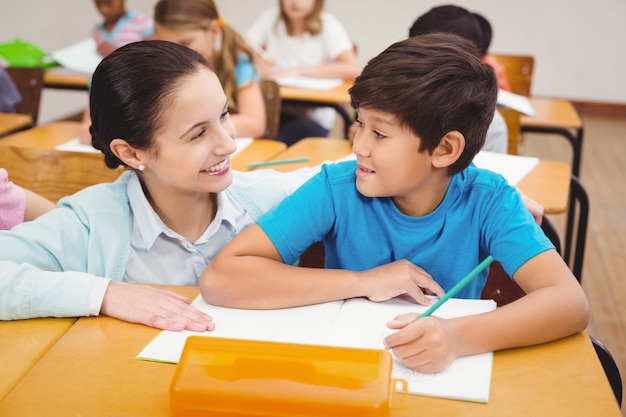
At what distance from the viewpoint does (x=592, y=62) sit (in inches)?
247

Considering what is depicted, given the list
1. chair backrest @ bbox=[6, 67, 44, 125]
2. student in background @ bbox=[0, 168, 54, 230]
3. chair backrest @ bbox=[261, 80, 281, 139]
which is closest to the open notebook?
student in background @ bbox=[0, 168, 54, 230]

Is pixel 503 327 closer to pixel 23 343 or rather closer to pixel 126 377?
pixel 126 377

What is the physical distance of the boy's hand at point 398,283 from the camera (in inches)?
48.8

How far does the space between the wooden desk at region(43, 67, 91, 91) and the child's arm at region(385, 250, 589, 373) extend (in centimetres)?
270

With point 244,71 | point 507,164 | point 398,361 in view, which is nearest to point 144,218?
point 398,361

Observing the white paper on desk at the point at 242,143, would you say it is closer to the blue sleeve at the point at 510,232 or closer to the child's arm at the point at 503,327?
the blue sleeve at the point at 510,232

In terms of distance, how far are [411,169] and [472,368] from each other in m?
0.40

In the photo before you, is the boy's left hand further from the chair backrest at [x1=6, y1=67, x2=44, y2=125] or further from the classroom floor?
the chair backrest at [x1=6, y1=67, x2=44, y2=125]

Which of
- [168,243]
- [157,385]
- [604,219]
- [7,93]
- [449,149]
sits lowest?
[604,219]

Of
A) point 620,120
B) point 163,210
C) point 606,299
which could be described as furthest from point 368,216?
point 620,120

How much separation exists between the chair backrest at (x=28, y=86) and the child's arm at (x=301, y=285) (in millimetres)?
2223

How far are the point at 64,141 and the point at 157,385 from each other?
1.71 meters

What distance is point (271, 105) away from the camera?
301 cm

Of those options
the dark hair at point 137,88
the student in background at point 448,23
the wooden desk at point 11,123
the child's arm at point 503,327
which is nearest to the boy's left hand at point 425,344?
the child's arm at point 503,327
